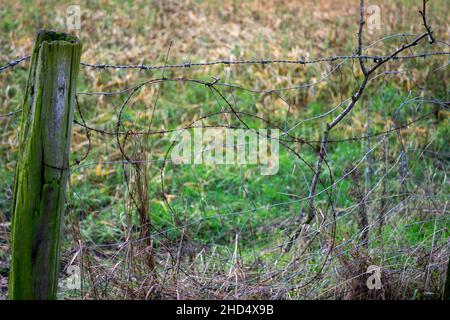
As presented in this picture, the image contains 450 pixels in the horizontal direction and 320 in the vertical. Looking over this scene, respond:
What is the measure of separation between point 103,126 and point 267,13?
3.56 meters

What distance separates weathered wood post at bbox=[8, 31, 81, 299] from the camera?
235 cm

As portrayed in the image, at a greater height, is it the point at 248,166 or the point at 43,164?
the point at 248,166

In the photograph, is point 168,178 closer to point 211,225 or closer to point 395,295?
point 211,225

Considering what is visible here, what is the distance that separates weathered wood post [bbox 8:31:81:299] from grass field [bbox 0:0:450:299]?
58 cm

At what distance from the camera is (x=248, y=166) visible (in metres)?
6.15

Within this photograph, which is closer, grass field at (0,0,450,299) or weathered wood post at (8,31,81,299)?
→ weathered wood post at (8,31,81,299)

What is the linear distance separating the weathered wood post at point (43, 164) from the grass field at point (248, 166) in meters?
0.58

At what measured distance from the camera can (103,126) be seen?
6844 mm

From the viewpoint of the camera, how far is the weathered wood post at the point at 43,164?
7.70 ft

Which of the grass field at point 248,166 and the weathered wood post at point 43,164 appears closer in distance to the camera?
the weathered wood post at point 43,164

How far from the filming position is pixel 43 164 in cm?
236

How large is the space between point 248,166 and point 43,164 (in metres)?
3.90

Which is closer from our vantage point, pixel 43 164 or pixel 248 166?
pixel 43 164
